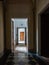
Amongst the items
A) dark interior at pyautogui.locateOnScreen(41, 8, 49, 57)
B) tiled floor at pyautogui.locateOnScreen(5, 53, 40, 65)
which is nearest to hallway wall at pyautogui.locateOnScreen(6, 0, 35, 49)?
dark interior at pyautogui.locateOnScreen(41, 8, 49, 57)

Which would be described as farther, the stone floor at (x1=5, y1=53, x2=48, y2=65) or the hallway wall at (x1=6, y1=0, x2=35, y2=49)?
the hallway wall at (x1=6, y1=0, x2=35, y2=49)

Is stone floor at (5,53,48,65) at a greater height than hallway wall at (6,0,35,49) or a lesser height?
lesser

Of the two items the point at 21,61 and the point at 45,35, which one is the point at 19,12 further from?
the point at 21,61

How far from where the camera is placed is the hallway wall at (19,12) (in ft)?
34.9

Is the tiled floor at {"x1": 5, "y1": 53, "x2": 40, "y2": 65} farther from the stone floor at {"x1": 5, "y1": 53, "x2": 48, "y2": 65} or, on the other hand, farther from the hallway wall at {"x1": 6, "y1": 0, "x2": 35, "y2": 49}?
the hallway wall at {"x1": 6, "y1": 0, "x2": 35, "y2": 49}

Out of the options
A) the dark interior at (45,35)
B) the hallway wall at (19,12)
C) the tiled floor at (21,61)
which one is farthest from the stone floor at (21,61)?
the hallway wall at (19,12)

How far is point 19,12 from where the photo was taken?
10.7 metres

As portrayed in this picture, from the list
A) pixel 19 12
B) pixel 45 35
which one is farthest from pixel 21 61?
pixel 19 12

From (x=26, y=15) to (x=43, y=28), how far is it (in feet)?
7.17

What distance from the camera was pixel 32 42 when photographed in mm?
10719

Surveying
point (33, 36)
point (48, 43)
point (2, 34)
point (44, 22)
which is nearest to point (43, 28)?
point (44, 22)

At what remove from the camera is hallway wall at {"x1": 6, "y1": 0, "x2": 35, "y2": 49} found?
419 inches

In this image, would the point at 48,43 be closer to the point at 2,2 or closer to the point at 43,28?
the point at 43,28

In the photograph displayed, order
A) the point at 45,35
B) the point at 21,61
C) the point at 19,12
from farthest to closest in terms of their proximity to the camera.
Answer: the point at 19,12 < the point at 45,35 < the point at 21,61
